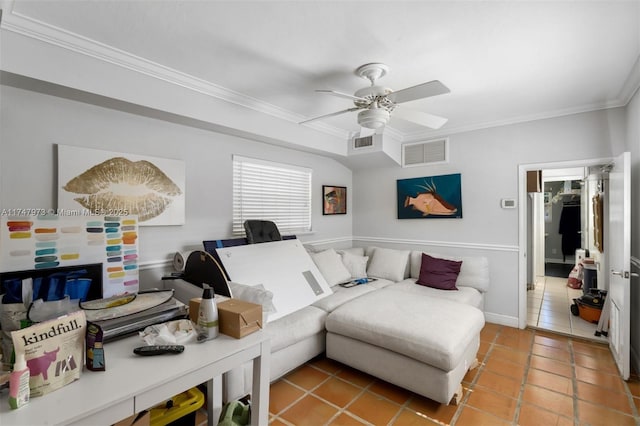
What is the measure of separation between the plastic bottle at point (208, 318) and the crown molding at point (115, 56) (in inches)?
77.6

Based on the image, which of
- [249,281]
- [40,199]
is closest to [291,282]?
[249,281]

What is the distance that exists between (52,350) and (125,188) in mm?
1868

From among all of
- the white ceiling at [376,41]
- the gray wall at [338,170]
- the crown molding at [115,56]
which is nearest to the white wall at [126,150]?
the gray wall at [338,170]

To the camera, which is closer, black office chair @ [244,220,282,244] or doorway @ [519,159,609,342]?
black office chair @ [244,220,282,244]

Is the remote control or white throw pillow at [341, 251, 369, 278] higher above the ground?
the remote control

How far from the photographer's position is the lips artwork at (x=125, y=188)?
2.37m

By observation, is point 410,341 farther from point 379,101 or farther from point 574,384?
point 379,101

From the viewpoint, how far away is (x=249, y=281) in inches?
112

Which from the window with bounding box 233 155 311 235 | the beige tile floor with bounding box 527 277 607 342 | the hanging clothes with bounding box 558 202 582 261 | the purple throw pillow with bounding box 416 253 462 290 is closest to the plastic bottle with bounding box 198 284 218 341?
the window with bounding box 233 155 311 235

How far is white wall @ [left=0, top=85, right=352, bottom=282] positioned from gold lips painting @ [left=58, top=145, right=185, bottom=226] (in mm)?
73

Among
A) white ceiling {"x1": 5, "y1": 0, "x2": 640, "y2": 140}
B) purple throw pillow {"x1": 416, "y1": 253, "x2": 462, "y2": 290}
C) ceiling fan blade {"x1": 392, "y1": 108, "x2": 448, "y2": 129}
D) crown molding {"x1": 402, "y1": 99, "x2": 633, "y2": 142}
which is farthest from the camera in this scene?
purple throw pillow {"x1": 416, "y1": 253, "x2": 462, "y2": 290}

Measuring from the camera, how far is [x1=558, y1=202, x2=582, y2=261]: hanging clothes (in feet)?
24.5

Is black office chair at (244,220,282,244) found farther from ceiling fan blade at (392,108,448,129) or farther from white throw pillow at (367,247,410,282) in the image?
ceiling fan blade at (392,108,448,129)

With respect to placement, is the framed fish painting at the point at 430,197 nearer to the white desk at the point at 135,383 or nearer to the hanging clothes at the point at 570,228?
the white desk at the point at 135,383
